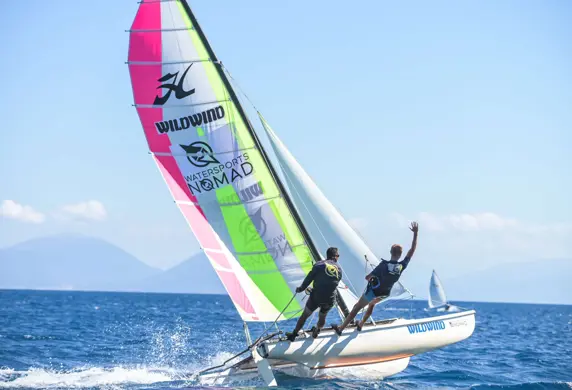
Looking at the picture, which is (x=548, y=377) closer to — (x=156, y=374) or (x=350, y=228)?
(x=350, y=228)

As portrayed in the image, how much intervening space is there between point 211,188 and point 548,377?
28.3ft

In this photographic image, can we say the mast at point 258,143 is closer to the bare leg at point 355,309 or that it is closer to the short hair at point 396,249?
the bare leg at point 355,309

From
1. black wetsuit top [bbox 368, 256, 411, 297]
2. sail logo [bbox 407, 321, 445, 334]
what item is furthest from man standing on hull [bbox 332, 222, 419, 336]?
sail logo [bbox 407, 321, 445, 334]

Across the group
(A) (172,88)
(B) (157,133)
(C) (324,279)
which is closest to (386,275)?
(C) (324,279)

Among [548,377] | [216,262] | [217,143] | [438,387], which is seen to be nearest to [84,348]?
[216,262]

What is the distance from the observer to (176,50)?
46.4 ft

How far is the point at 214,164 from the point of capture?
14.4 m

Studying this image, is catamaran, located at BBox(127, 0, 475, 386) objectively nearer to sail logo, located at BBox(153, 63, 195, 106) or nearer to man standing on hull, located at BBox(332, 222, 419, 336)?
sail logo, located at BBox(153, 63, 195, 106)

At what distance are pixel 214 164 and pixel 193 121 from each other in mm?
921

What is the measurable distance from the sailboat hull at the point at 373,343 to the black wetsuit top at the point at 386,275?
0.82 m

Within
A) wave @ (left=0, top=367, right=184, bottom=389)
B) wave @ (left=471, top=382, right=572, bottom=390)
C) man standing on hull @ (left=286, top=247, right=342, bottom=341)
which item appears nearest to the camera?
man standing on hull @ (left=286, top=247, right=342, bottom=341)

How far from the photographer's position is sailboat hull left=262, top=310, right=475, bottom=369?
1328 centimetres

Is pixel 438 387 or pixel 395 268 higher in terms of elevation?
pixel 395 268

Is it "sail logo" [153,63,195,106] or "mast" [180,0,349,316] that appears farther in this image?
"mast" [180,0,349,316]
